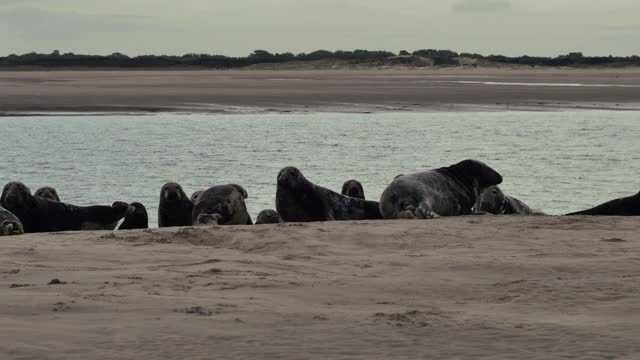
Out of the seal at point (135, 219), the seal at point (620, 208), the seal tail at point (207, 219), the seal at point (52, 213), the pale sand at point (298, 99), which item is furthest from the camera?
the pale sand at point (298, 99)

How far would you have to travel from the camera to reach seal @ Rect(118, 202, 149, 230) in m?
11.0

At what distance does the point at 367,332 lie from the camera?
5.37 meters

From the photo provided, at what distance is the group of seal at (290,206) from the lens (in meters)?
11.0

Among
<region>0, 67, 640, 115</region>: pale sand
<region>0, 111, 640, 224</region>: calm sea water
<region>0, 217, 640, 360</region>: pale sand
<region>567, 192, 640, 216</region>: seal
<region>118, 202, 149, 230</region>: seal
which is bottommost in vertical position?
<region>0, 67, 640, 115</region>: pale sand

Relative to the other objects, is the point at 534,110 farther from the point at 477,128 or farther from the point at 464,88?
the point at 464,88

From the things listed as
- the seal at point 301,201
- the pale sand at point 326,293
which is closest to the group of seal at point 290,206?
the seal at point 301,201

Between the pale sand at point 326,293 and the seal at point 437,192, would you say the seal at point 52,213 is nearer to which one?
the pale sand at point 326,293

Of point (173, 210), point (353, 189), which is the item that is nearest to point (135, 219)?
point (173, 210)

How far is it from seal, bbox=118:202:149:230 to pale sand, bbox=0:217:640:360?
70.8 inches

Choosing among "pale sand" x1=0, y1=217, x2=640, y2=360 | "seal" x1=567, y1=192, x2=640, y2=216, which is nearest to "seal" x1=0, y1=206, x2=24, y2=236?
"pale sand" x1=0, y1=217, x2=640, y2=360

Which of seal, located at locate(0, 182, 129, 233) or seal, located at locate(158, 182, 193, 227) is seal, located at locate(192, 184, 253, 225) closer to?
seal, located at locate(158, 182, 193, 227)

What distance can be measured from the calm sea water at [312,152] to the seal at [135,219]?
1.56 m

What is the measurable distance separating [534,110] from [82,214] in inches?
959

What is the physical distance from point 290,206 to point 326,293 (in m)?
5.26
